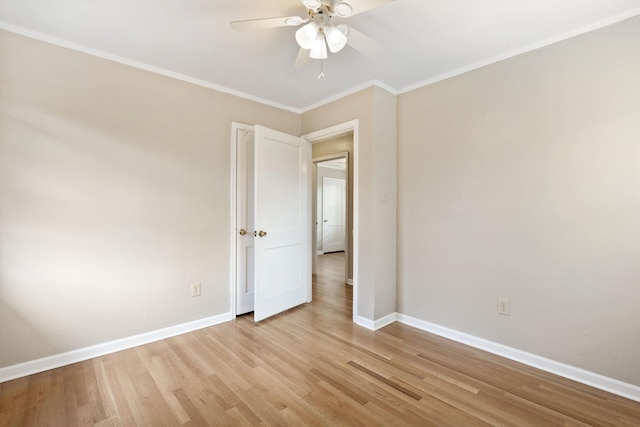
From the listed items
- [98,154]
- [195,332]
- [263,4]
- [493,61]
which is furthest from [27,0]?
[493,61]

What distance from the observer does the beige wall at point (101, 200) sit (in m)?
A: 2.06

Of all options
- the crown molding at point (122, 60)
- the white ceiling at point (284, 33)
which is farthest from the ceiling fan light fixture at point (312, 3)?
the crown molding at point (122, 60)

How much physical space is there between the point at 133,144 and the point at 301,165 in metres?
1.73

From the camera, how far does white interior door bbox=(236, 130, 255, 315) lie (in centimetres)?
318

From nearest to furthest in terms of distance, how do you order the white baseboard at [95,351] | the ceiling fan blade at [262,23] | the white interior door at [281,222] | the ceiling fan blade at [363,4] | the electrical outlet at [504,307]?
the ceiling fan blade at [363,4] → the ceiling fan blade at [262,23] → the white baseboard at [95,351] → the electrical outlet at [504,307] → the white interior door at [281,222]

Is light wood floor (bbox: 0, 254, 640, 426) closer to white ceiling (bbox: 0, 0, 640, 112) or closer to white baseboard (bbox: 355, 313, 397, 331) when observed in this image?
white baseboard (bbox: 355, 313, 397, 331)

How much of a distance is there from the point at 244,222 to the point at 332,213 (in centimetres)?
502

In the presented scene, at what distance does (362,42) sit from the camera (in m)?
1.82

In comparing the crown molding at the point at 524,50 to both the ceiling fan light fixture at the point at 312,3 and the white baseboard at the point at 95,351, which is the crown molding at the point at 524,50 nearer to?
the ceiling fan light fixture at the point at 312,3

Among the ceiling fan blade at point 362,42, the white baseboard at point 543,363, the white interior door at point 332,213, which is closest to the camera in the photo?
the ceiling fan blade at point 362,42

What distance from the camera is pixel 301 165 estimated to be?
354 centimetres

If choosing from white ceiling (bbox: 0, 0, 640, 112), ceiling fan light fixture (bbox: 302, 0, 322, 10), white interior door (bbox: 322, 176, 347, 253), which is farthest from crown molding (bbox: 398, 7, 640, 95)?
white interior door (bbox: 322, 176, 347, 253)

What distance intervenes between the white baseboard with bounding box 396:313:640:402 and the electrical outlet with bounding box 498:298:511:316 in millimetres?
273

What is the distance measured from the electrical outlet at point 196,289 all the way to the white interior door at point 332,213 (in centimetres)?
503
